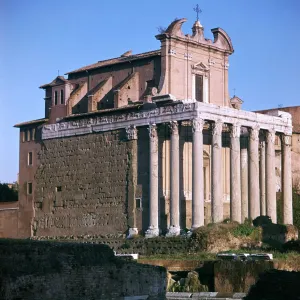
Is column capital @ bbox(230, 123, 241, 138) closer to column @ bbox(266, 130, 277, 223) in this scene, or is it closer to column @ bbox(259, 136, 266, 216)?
column @ bbox(266, 130, 277, 223)

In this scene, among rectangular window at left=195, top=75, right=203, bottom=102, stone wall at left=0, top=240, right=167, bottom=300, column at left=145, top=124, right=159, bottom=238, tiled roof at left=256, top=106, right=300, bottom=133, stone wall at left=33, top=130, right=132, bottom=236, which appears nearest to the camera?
stone wall at left=0, top=240, right=167, bottom=300

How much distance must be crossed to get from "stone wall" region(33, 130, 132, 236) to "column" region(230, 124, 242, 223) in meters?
5.84

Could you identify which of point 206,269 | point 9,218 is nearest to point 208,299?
point 206,269

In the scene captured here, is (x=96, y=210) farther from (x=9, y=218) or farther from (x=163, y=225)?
(x=9, y=218)

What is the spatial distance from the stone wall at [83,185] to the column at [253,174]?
22.9ft

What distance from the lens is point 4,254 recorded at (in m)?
22.1

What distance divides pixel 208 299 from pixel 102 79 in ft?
88.9

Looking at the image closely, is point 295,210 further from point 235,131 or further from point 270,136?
point 235,131

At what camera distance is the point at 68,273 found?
78.3 feet

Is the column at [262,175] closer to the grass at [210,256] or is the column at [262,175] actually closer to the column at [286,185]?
the column at [286,185]

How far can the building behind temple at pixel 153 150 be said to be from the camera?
50156mm

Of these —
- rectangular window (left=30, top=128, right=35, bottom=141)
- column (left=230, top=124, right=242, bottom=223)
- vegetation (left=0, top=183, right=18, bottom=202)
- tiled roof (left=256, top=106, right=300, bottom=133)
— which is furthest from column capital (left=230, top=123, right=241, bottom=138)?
vegetation (left=0, top=183, right=18, bottom=202)

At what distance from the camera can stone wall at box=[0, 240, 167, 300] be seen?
22.2 metres

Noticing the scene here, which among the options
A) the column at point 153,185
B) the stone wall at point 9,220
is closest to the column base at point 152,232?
the column at point 153,185
